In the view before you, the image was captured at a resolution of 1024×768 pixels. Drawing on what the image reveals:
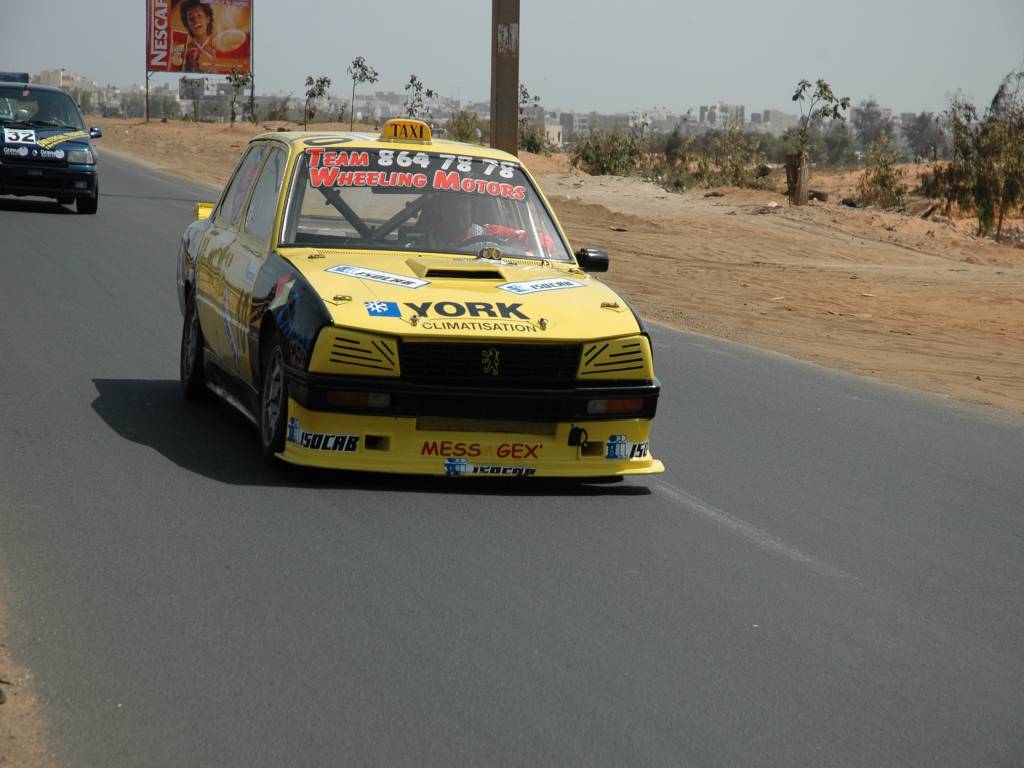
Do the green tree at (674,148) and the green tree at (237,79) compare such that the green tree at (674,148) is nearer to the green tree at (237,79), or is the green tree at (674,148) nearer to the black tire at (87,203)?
the green tree at (237,79)

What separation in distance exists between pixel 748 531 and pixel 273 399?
7.60ft

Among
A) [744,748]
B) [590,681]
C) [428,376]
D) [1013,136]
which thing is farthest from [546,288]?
[1013,136]

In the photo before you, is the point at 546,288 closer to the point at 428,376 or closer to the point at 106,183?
the point at 428,376

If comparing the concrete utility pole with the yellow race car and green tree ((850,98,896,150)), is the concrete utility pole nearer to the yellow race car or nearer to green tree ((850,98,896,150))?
the yellow race car

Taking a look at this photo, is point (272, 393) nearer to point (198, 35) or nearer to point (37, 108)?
point (37, 108)

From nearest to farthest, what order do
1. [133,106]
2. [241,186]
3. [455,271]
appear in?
[455,271], [241,186], [133,106]

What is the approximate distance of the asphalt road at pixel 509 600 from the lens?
13.8 ft

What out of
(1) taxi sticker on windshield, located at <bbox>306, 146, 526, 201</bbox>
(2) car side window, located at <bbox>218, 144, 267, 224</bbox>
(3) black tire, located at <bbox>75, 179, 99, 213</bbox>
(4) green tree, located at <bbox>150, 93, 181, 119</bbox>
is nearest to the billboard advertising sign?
(4) green tree, located at <bbox>150, 93, 181, 119</bbox>

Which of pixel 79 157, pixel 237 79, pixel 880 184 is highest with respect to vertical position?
pixel 237 79

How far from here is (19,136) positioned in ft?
74.7

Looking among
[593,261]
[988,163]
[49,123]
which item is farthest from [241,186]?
[988,163]

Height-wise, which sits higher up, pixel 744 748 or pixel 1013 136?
pixel 1013 136

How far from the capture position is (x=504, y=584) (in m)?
5.61

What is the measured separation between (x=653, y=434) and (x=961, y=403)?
3.61 meters
